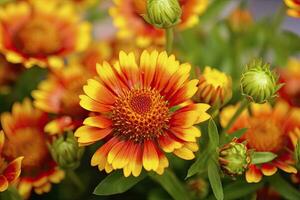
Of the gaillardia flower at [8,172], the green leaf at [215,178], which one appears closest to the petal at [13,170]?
the gaillardia flower at [8,172]

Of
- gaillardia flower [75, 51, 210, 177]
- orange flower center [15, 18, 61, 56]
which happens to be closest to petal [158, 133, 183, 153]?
gaillardia flower [75, 51, 210, 177]

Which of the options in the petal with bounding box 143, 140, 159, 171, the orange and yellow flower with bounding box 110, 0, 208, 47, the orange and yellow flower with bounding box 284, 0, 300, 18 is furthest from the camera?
the orange and yellow flower with bounding box 110, 0, 208, 47

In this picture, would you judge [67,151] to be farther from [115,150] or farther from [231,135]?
[231,135]

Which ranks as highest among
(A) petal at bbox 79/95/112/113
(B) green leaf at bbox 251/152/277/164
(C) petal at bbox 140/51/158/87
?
(C) petal at bbox 140/51/158/87

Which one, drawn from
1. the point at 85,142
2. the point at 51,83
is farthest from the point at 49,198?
the point at 85,142

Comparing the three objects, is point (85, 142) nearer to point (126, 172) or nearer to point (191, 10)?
point (126, 172)

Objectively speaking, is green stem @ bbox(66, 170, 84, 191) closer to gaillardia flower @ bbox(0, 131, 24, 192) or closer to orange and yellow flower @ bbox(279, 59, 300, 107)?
gaillardia flower @ bbox(0, 131, 24, 192)

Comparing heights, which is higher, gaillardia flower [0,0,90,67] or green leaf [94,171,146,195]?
gaillardia flower [0,0,90,67]
